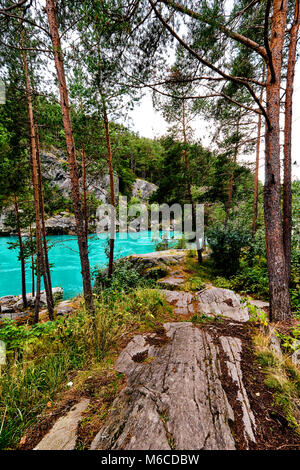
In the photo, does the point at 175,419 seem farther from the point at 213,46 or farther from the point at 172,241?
the point at 172,241

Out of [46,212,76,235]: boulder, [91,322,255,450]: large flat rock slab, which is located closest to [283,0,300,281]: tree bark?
[91,322,255,450]: large flat rock slab

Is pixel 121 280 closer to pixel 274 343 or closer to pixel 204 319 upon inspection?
pixel 204 319

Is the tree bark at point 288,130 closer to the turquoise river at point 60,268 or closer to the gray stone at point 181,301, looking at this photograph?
the gray stone at point 181,301

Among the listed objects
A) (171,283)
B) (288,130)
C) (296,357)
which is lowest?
(171,283)

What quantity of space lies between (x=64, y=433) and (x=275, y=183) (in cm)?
444

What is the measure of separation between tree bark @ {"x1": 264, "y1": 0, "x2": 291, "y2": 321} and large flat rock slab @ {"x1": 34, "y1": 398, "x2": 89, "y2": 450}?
3.55 meters

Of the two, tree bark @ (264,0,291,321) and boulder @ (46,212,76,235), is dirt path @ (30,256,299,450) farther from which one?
boulder @ (46,212,76,235)

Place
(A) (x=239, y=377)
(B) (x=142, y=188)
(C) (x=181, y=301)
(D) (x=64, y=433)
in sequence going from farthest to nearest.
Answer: (B) (x=142, y=188) < (C) (x=181, y=301) < (A) (x=239, y=377) < (D) (x=64, y=433)

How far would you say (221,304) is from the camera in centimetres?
455

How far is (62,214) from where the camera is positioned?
3019 cm

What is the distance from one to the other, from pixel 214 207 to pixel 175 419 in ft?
35.2

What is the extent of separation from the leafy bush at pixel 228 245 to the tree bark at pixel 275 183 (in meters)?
4.56

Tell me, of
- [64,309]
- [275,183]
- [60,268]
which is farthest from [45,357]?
[60,268]
